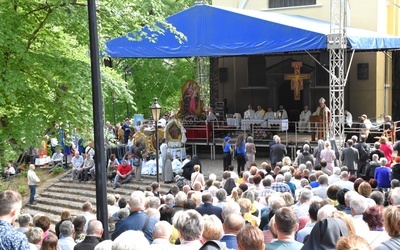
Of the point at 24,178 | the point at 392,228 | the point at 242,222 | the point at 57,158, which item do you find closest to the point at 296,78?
the point at 57,158

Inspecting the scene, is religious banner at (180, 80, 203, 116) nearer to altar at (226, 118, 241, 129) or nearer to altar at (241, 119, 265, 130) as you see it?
altar at (226, 118, 241, 129)

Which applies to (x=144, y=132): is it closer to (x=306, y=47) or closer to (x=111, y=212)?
(x=306, y=47)

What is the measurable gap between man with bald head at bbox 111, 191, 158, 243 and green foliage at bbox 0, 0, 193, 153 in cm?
341

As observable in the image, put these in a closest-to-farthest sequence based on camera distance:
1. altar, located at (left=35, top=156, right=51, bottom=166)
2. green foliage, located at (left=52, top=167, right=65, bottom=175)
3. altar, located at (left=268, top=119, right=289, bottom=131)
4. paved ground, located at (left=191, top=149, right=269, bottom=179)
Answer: paved ground, located at (left=191, top=149, right=269, bottom=179) → altar, located at (left=268, top=119, right=289, bottom=131) → green foliage, located at (left=52, top=167, right=65, bottom=175) → altar, located at (left=35, top=156, right=51, bottom=166)

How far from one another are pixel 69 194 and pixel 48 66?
9.84 m

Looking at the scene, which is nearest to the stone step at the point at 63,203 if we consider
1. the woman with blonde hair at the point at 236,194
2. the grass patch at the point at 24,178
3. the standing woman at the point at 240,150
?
the grass patch at the point at 24,178

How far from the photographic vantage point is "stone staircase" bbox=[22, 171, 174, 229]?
1808cm

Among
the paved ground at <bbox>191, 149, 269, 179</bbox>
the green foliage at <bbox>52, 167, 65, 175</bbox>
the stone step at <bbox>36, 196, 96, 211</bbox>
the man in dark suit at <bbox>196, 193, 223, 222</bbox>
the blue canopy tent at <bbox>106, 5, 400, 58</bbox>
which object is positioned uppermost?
the blue canopy tent at <bbox>106, 5, 400, 58</bbox>

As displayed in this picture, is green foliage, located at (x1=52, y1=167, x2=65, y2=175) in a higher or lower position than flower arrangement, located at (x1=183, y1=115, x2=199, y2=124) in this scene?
lower

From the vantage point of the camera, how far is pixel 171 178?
18.1 m

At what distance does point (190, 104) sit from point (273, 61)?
251 inches

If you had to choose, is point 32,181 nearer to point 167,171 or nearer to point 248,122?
point 167,171

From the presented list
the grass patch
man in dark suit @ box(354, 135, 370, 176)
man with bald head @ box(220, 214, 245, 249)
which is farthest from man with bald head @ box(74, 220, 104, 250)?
the grass patch

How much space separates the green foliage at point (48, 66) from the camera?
9977mm
